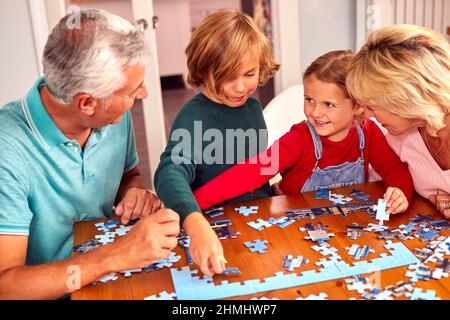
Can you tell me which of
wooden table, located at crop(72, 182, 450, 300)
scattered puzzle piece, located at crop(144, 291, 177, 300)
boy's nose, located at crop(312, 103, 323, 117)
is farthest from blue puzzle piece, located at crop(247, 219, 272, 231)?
boy's nose, located at crop(312, 103, 323, 117)

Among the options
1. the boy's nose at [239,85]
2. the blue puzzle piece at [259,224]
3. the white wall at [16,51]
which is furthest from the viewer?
the white wall at [16,51]

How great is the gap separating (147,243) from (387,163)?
39.8 inches

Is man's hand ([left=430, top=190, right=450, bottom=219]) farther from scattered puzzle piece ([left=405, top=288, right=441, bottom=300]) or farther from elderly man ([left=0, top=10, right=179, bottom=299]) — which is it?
elderly man ([left=0, top=10, right=179, bottom=299])

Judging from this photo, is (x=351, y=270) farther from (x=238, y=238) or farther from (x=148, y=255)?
(x=148, y=255)

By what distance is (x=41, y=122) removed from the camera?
166 cm

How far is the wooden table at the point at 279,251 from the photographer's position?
133 centimetres

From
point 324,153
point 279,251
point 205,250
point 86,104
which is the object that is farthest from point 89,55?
point 324,153

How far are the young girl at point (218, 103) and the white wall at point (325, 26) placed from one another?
174cm

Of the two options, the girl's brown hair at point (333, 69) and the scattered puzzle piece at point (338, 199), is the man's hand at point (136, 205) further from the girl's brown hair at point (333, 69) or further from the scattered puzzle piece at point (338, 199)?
the girl's brown hair at point (333, 69)

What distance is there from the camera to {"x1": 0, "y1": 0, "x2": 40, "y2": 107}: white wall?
3.31 meters

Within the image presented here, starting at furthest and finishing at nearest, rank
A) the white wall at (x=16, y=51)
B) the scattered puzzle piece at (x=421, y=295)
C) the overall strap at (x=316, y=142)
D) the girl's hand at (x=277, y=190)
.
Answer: the white wall at (x=16, y=51)
the girl's hand at (x=277, y=190)
the overall strap at (x=316, y=142)
the scattered puzzle piece at (x=421, y=295)

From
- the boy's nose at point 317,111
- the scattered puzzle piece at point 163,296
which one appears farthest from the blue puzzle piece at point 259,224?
the boy's nose at point 317,111

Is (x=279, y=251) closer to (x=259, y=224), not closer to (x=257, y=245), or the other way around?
(x=257, y=245)

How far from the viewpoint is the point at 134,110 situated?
538cm
